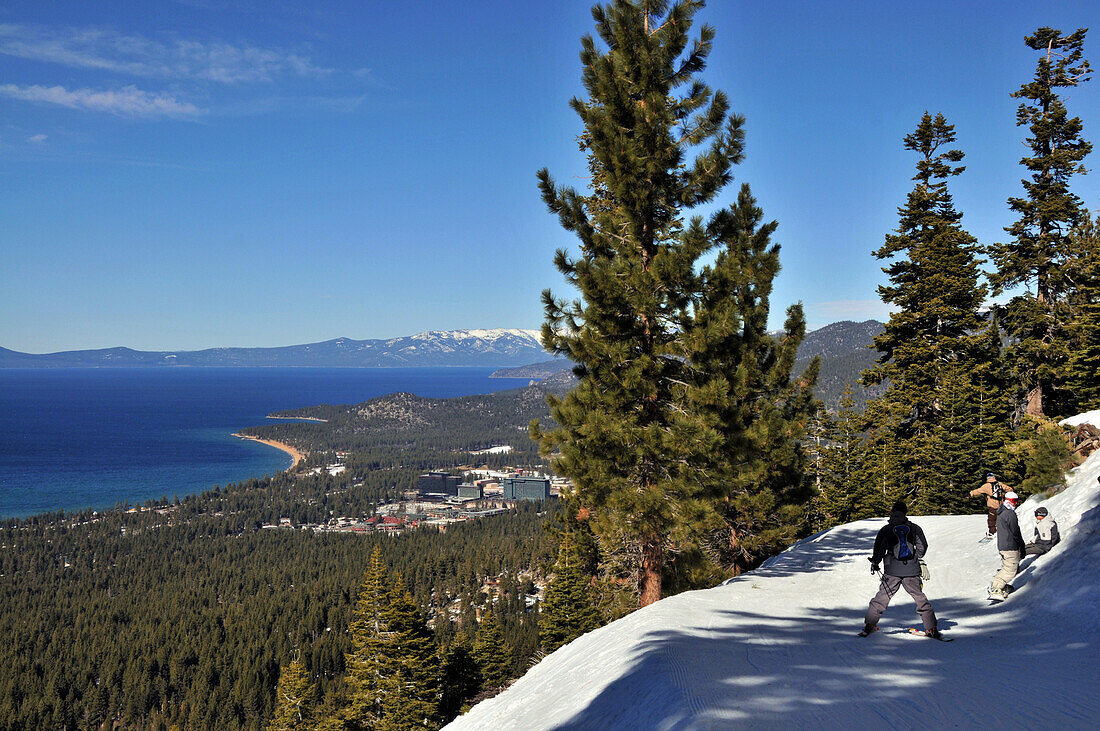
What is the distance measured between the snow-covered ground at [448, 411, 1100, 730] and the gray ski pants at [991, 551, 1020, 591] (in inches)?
9.2

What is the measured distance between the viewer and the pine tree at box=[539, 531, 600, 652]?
1191 inches

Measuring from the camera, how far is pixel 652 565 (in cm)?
1331

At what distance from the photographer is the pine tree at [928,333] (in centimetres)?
2644

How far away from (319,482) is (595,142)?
200m

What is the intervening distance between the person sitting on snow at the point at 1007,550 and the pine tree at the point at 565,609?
70.5ft

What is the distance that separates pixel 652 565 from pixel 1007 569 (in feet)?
20.3

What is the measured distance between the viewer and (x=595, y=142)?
12.6 m

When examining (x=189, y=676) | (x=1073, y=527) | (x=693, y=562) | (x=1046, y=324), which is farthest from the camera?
(x=189, y=676)

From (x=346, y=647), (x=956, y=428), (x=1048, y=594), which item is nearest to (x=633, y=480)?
(x=1048, y=594)

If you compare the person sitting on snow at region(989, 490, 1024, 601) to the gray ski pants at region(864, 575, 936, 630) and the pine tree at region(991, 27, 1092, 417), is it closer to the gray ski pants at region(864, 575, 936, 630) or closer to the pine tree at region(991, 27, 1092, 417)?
the gray ski pants at region(864, 575, 936, 630)

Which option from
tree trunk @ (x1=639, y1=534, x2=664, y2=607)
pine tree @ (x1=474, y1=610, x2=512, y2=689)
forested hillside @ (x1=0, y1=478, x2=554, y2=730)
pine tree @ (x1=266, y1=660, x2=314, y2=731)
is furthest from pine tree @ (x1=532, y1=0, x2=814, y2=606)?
pine tree @ (x1=474, y1=610, x2=512, y2=689)

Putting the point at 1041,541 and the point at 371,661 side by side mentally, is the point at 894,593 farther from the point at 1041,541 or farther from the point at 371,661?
the point at 371,661

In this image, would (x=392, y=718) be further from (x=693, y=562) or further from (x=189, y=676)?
(x=189, y=676)

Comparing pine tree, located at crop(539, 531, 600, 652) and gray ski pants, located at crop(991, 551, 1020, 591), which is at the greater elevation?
gray ski pants, located at crop(991, 551, 1020, 591)
